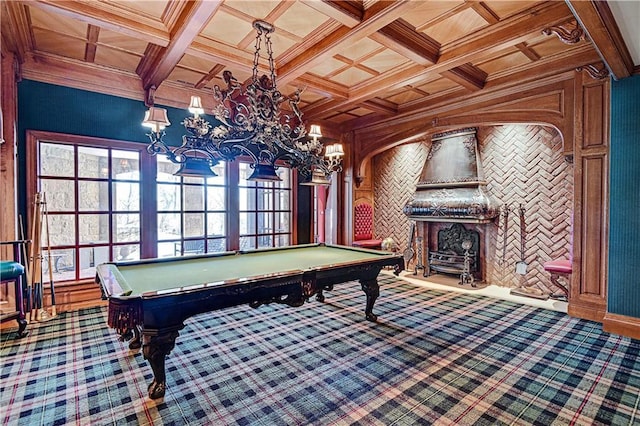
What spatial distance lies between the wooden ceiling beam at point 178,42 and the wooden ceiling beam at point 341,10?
836mm

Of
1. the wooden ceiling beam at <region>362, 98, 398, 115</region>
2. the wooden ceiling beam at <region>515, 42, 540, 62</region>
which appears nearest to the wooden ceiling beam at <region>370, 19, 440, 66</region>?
the wooden ceiling beam at <region>515, 42, 540, 62</region>

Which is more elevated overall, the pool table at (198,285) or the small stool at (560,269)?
the pool table at (198,285)

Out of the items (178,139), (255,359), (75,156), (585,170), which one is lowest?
(255,359)

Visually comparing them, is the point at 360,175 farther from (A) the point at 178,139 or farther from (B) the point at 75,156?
(B) the point at 75,156

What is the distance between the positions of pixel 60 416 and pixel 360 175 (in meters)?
6.12

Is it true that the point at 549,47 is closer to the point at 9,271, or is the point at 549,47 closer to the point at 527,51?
the point at 527,51

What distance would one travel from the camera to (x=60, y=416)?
2.07 metres

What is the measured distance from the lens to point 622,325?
337cm

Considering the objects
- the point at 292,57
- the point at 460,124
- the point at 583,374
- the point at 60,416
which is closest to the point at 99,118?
the point at 292,57

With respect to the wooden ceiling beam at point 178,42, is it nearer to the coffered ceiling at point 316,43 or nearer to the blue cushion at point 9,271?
the coffered ceiling at point 316,43

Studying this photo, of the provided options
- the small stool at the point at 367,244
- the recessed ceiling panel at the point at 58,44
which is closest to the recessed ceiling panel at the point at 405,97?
the small stool at the point at 367,244

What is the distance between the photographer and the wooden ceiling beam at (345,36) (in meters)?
2.78

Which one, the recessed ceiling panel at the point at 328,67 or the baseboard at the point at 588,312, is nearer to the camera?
the baseboard at the point at 588,312

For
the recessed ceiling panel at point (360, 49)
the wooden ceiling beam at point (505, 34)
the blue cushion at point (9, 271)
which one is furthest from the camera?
the recessed ceiling panel at point (360, 49)
